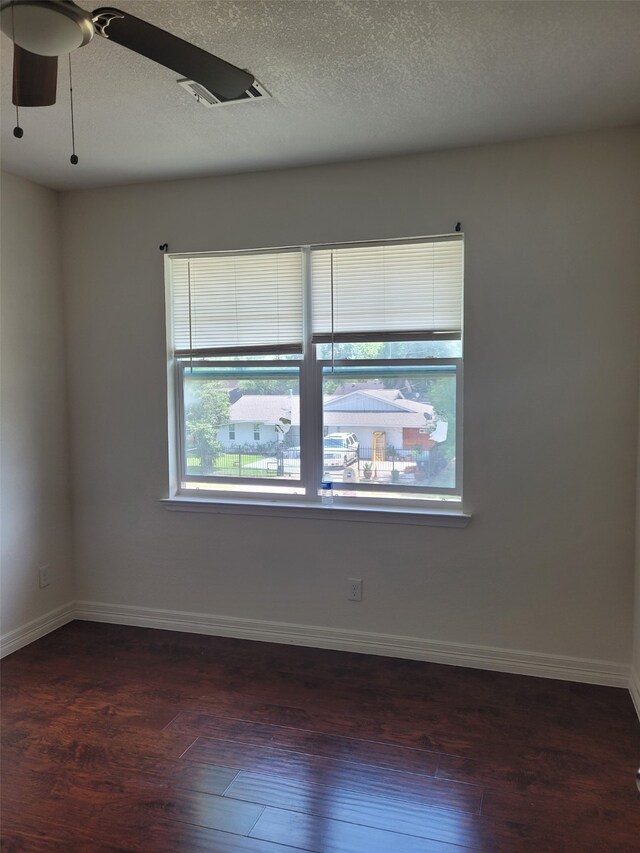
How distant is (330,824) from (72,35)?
8.05 feet

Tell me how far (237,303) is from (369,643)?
205 cm

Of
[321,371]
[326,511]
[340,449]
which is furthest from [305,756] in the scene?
[321,371]

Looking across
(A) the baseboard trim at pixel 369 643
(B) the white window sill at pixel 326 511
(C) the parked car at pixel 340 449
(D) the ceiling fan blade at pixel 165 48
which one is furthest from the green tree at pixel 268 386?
(D) the ceiling fan blade at pixel 165 48

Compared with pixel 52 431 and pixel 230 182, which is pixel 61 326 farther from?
pixel 230 182

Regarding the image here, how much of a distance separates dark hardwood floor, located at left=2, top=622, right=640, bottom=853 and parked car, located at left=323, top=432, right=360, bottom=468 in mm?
1049

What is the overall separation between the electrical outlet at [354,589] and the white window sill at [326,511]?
13.4 inches

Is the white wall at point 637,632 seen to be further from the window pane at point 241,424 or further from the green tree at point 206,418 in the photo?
the green tree at point 206,418

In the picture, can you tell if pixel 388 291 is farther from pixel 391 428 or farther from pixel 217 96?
pixel 217 96

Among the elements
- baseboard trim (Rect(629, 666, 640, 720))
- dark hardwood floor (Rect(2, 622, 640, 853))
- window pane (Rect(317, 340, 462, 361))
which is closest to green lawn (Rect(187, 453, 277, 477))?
window pane (Rect(317, 340, 462, 361))

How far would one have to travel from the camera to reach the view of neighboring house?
119 inches

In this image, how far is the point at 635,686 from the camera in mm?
2574

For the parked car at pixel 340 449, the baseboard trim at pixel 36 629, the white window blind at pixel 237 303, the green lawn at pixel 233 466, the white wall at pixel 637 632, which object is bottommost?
the baseboard trim at pixel 36 629

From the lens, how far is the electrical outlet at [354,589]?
3096 millimetres

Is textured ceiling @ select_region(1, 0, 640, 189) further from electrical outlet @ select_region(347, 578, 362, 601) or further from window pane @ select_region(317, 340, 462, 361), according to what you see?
electrical outlet @ select_region(347, 578, 362, 601)
